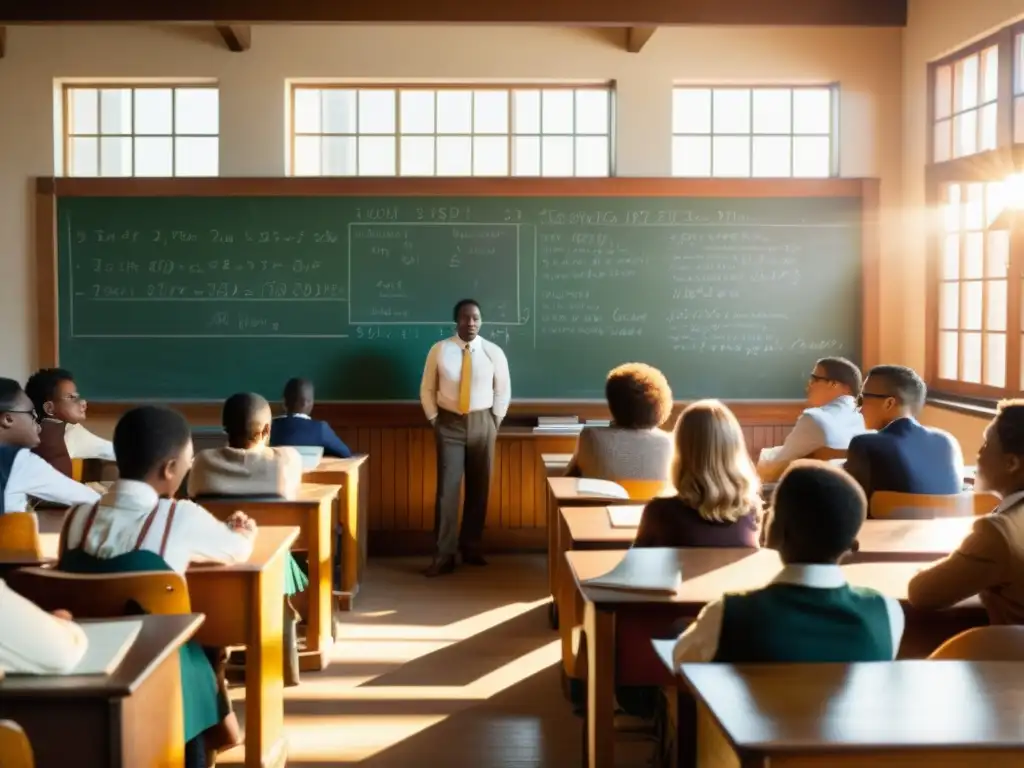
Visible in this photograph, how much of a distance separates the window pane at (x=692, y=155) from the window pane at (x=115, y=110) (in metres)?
3.14

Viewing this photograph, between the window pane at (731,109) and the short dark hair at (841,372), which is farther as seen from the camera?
the window pane at (731,109)

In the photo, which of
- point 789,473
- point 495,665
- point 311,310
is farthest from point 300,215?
point 789,473

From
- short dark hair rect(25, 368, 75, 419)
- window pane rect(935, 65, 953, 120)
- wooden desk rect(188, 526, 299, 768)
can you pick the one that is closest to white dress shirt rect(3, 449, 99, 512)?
wooden desk rect(188, 526, 299, 768)

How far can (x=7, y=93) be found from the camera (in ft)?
21.3

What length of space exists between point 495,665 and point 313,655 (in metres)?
0.67

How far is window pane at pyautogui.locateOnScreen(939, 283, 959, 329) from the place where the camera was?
6.09 meters

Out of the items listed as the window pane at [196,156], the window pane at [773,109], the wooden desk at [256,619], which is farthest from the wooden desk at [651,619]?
the window pane at [196,156]

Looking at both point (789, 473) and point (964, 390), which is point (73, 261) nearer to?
point (964, 390)

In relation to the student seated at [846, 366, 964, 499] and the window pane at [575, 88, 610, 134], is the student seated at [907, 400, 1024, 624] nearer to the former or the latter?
the student seated at [846, 366, 964, 499]

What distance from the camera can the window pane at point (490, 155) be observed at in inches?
262

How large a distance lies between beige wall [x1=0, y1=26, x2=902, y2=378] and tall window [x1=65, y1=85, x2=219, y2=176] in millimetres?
142

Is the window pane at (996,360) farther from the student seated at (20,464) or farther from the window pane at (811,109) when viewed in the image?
the student seated at (20,464)

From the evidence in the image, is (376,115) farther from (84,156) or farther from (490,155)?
(84,156)

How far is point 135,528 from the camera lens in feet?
8.63
